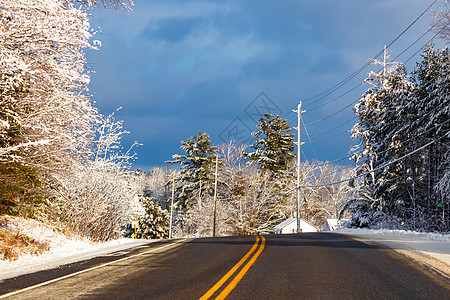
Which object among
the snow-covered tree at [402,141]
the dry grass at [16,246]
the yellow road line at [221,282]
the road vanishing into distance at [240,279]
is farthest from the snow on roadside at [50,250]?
the snow-covered tree at [402,141]

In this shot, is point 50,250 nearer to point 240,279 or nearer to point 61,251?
point 61,251

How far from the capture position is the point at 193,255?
9414 mm

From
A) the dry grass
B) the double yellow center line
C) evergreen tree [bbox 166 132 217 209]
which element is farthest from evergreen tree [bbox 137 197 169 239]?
the double yellow center line

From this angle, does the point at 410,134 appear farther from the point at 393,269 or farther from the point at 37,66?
the point at 37,66

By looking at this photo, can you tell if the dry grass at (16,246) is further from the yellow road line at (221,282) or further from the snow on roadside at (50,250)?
the yellow road line at (221,282)

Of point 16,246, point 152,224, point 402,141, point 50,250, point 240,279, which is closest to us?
point 240,279

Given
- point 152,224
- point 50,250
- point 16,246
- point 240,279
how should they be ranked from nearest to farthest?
point 240,279 < point 16,246 < point 50,250 < point 152,224

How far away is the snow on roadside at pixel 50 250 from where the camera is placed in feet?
29.9

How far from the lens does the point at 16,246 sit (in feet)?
33.8

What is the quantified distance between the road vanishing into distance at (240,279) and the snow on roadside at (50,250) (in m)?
1.31

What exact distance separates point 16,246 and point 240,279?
7.42 m

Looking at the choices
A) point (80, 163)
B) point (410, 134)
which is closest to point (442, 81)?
point (410, 134)

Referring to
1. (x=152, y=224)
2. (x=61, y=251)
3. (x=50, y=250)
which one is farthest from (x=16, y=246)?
(x=152, y=224)

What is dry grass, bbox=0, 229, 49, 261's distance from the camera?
31.7ft
